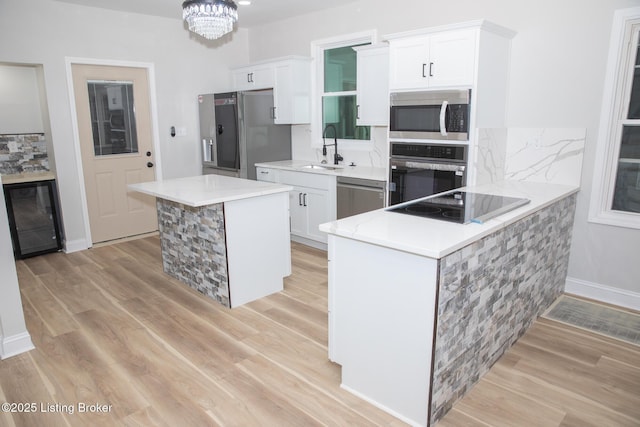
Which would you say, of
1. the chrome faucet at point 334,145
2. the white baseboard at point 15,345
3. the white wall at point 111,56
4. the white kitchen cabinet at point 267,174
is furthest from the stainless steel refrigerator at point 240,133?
the white baseboard at point 15,345

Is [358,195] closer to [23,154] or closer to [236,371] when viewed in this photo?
[236,371]

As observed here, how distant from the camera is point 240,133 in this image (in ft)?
16.3

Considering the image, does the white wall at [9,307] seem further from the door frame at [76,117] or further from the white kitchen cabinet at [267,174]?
the white kitchen cabinet at [267,174]

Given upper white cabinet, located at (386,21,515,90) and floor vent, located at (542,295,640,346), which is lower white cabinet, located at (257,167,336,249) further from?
floor vent, located at (542,295,640,346)

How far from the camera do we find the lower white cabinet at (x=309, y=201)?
4.42 meters

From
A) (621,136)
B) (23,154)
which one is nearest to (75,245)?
(23,154)

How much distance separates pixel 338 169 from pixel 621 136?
2544 millimetres

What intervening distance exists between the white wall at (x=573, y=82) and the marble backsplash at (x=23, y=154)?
472 centimetres

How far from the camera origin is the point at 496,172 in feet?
11.6

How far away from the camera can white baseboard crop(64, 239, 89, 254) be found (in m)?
4.73

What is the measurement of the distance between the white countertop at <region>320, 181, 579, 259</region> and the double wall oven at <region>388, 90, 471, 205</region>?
0.88 meters

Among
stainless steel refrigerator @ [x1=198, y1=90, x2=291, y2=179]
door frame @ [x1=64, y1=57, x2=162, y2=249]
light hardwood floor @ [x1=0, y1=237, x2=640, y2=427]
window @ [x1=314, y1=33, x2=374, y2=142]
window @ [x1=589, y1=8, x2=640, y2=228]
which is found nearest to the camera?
light hardwood floor @ [x1=0, y1=237, x2=640, y2=427]

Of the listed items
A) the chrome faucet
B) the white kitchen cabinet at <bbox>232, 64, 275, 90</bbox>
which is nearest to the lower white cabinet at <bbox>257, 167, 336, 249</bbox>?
the chrome faucet

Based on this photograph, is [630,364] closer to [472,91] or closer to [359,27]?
[472,91]
